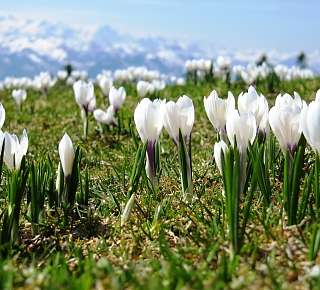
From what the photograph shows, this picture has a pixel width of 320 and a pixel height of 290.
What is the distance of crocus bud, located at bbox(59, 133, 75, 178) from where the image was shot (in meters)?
3.21

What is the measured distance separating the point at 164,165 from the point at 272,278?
2.47 m

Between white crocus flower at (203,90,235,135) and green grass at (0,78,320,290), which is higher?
white crocus flower at (203,90,235,135)

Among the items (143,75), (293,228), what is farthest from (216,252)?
(143,75)

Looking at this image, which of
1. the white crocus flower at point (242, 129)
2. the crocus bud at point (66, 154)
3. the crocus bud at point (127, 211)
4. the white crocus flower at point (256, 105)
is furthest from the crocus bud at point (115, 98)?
the white crocus flower at point (242, 129)

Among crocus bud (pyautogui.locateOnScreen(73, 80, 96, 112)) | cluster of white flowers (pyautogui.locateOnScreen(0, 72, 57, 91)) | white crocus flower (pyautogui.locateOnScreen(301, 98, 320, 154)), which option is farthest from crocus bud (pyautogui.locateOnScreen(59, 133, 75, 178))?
cluster of white flowers (pyautogui.locateOnScreen(0, 72, 57, 91))

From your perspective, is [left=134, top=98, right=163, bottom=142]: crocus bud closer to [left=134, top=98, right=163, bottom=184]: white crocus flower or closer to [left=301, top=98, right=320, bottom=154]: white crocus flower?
[left=134, top=98, right=163, bottom=184]: white crocus flower

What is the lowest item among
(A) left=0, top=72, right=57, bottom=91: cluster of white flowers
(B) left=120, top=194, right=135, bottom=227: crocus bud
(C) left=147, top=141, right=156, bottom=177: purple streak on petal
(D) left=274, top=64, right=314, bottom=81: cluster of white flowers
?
(A) left=0, top=72, right=57, bottom=91: cluster of white flowers

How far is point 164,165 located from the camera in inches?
176

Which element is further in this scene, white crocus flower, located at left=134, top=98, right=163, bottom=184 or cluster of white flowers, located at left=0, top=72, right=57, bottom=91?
cluster of white flowers, located at left=0, top=72, right=57, bottom=91

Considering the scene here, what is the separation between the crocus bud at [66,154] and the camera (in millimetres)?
3211

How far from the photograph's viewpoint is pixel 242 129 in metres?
2.90

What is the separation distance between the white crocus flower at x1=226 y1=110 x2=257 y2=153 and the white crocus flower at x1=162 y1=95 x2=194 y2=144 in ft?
1.26

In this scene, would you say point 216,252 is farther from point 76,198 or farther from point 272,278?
point 76,198

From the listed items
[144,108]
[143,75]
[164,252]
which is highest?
[144,108]
